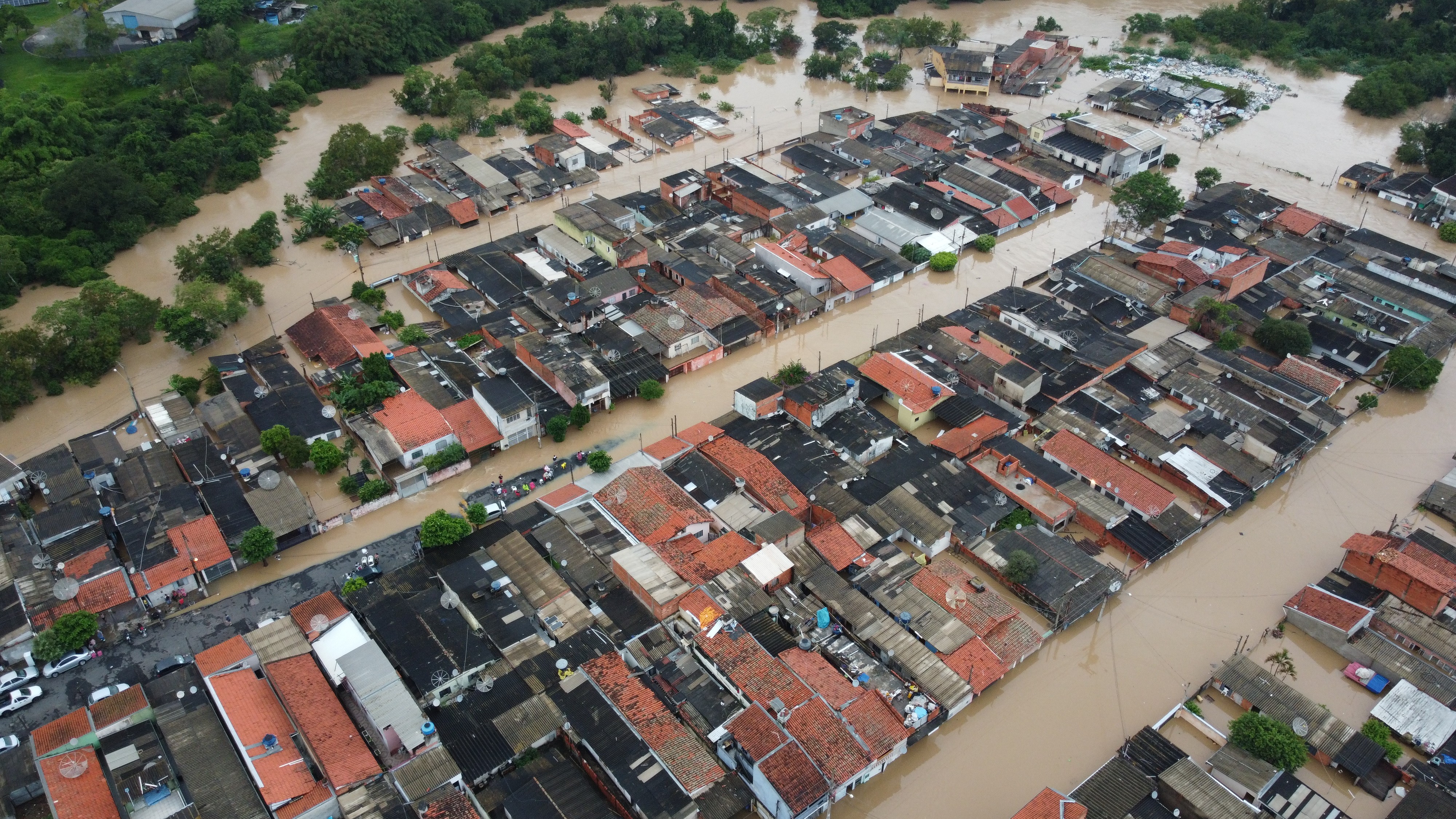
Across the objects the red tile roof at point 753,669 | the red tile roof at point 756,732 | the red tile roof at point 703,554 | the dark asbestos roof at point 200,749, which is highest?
the red tile roof at point 703,554

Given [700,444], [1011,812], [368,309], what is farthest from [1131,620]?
[368,309]

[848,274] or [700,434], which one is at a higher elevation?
[848,274]

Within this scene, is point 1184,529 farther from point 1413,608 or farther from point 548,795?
point 548,795

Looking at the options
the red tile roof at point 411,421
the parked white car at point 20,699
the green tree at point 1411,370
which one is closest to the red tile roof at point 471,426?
the red tile roof at point 411,421

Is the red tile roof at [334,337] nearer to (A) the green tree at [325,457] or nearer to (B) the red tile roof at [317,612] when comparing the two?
(A) the green tree at [325,457]

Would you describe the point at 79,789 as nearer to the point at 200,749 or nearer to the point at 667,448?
the point at 200,749

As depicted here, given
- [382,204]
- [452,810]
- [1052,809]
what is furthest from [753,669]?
[382,204]
